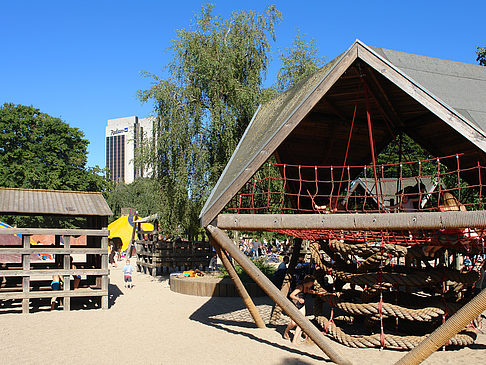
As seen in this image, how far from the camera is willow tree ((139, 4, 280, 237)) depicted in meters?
18.7

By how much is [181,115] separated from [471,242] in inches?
507

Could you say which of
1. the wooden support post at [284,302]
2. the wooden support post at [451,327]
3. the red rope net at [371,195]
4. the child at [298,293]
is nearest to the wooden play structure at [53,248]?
the red rope net at [371,195]

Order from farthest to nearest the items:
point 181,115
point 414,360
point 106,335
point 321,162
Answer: point 181,115, point 321,162, point 106,335, point 414,360

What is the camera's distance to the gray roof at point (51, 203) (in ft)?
39.8

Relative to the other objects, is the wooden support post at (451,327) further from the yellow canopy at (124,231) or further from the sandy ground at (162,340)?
the yellow canopy at (124,231)

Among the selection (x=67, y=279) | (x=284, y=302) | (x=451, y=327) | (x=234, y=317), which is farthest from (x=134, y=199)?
(x=451, y=327)

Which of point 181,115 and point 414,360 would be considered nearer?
point 414,360

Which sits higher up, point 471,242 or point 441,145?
point 441,145

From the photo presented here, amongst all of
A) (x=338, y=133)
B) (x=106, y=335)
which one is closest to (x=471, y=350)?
(x=338, y=133)

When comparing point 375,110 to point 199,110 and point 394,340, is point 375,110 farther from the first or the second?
point 199,110

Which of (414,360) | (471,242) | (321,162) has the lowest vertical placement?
(414,360)

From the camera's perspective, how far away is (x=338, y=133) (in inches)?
468

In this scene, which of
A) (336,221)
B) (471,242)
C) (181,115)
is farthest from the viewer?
(181,115)

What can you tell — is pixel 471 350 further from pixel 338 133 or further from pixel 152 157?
pixel 152 157
